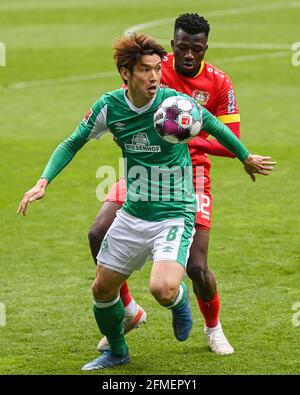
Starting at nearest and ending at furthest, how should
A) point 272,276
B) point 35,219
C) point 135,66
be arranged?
→ point 135,66, point 272,276, point 35,219

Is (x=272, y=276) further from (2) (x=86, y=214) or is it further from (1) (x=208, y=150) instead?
(2) (x=86, y=214)

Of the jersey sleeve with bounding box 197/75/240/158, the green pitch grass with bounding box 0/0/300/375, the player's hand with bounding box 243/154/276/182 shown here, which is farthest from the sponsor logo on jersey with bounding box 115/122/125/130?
the green pitch grass with bounding box 0/0/300/375

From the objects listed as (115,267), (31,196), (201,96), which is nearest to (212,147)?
(201,96)

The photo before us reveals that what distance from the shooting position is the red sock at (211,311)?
8820 mm

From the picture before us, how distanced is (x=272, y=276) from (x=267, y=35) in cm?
1984

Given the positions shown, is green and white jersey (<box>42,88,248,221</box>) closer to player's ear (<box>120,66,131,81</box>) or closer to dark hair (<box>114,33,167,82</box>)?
player's ear (<box>120,66,131,81</box>)

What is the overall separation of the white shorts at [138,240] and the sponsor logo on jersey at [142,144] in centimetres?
50

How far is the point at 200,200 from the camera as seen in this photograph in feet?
29.4

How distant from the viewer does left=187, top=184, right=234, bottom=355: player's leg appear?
855 centimetres

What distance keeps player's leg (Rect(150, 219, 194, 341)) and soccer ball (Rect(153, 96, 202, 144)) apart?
2.07 ft

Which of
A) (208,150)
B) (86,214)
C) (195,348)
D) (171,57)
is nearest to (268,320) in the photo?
(195,348)

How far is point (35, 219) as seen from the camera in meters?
13.2

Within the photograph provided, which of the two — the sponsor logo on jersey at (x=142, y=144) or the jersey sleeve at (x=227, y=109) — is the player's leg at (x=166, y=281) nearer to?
the sponsor logo on jersey at (x=142, y=144)

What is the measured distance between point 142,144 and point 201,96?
4.21 ft
